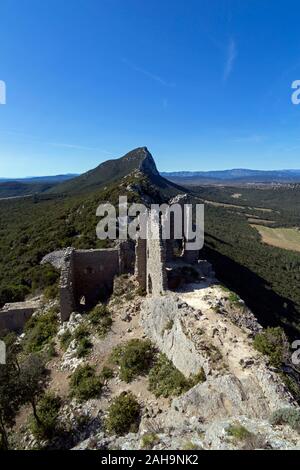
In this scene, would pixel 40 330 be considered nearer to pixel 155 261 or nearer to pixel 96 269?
pixel 96 269

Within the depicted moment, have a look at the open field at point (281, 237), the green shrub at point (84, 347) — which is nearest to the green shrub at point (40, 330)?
the green shrub at point (84, 347)

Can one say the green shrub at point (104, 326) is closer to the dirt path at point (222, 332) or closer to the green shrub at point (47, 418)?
the green shrub at point (47, 418)

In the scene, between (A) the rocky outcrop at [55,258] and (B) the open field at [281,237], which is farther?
(B) the open field at [281,237]

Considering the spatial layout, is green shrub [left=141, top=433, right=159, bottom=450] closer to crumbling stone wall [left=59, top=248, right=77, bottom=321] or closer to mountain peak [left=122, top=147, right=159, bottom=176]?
crumbling stone wall [left=59, top=248, right=77, bottom=321]

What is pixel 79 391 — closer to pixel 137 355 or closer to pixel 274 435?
pixel 137 355

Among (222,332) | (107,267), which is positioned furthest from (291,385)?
(107,267)

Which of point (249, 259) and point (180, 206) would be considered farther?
point (249, 259)
